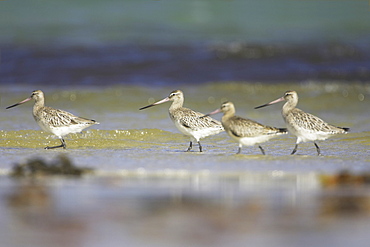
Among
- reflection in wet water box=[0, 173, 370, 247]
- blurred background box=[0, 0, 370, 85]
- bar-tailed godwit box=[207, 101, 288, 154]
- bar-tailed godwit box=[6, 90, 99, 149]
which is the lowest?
reflection in wet water box=[0, 173, 370, 247]

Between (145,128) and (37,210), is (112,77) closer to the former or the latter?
(145,128)

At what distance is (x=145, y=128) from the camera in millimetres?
12102

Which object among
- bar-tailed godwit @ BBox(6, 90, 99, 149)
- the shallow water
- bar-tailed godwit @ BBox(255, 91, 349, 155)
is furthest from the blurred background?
bar-tailed godwit @ BBox(255, 91, 349, 155)

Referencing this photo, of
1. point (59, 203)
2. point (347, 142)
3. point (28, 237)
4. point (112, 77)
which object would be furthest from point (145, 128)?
point (112, 77)

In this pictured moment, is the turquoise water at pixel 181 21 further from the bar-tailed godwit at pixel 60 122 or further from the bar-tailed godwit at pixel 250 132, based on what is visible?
the bar-tailed godwit at pixel 250 132

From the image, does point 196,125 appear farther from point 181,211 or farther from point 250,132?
point 181,211

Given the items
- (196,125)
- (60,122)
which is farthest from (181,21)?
(196,125)

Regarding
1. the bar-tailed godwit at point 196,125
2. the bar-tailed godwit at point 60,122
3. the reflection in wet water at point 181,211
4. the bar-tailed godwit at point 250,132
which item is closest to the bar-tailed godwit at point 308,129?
the bar-tailed godwit at point 250,132

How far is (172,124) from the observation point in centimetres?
1282

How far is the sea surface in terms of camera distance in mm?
5289

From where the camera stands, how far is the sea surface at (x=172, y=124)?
5289 mm

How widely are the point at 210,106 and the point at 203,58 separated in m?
7.50

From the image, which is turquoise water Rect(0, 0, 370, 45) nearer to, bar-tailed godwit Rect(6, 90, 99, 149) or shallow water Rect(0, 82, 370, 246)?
shallow water Rect(0, 82, 370, 246)

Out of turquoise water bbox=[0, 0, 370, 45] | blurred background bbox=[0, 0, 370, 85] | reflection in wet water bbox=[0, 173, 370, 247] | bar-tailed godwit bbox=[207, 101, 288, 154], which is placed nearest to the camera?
reflection in wet water bbox=[0, 173, 370, 247]
